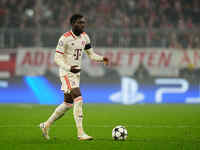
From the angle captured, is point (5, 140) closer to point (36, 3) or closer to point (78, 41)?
point (78, 41)

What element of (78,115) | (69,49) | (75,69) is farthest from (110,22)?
(78,115)

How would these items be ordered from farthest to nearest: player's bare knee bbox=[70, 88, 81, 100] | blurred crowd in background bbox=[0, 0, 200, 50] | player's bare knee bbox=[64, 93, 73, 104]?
blurred crowd in background bbox=[0, 0, 200, 50] → player's bare knee bbox=[64, 93, 73, 104] → player's bare knee bbox=[70, 88, 81, 100]

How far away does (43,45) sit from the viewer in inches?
897

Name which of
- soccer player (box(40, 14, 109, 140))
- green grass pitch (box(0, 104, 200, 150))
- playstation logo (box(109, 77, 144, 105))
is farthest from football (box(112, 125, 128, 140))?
playstation logo (box(109, 77, 144, 105))

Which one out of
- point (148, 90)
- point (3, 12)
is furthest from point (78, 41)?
point (3, 12)

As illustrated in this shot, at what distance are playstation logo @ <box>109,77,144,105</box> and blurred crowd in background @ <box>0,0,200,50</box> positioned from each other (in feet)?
5.28

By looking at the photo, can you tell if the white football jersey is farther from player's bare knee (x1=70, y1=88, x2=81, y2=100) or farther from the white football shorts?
player's bare knee (x1=70, y1=88, x2=81, y2=100)

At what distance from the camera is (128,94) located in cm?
2217

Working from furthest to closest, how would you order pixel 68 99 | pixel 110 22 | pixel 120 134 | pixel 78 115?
pixel 110 22
pixel 68 99
pixel 78 115
pixel 120 134

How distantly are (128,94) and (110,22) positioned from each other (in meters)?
3.80

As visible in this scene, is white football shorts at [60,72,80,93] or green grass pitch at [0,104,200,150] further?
white football shorts at [60,72,80,93]

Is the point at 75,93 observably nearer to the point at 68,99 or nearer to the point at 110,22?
the point at 68,99

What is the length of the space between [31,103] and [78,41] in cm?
1269

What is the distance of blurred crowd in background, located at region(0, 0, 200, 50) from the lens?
22156 millimetres
